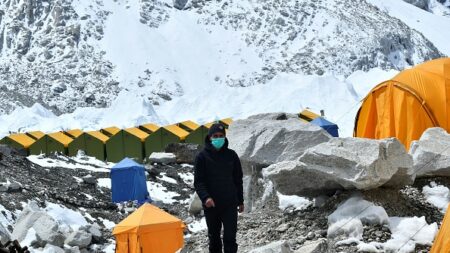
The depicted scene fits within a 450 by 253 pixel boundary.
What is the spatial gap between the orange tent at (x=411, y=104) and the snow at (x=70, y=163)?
50.4 feet

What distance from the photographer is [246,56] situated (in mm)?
88062

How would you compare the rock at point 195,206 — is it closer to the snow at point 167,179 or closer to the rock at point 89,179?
the rock at point 89,179

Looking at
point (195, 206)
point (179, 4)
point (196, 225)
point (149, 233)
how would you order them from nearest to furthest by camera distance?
point (149, 233) < point (196, 225) < point (195, 206) < point (179, 4)

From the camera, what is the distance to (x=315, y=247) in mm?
6676

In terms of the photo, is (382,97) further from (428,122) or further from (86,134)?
(86,134)

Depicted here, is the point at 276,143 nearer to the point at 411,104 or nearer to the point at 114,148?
the point at 411,104

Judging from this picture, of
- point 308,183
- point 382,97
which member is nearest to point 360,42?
point 382,97

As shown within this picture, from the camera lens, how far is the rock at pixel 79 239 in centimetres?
1609

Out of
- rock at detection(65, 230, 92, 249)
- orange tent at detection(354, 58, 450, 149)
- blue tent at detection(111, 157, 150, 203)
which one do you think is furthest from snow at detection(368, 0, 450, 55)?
orange tent at detection(354, 58, 450, 149)

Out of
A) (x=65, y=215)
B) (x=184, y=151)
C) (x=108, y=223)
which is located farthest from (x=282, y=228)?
(x=184, y=151)

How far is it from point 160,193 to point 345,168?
1748cm

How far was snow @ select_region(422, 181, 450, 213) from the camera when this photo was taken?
8070 millimetres

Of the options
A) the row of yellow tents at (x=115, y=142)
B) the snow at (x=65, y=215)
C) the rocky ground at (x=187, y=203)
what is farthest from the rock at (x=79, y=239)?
the row of yellow tents at (x=115, y=142)

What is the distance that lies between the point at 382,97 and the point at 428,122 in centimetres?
122
